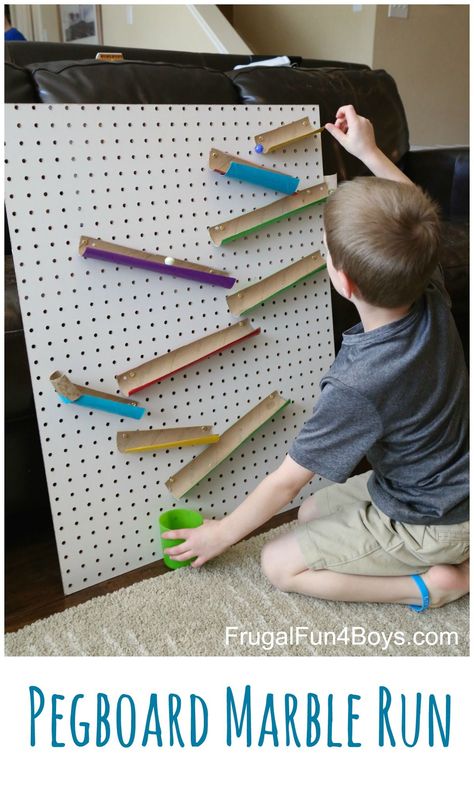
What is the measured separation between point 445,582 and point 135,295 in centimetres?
78

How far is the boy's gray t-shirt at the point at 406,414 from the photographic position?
3.59 feet

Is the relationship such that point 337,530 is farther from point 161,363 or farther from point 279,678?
point 161,363

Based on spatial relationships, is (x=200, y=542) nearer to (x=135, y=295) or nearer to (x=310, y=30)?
(x=135, y=295)

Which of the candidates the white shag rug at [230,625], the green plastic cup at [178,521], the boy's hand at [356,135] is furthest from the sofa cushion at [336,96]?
the white shag rug at [230,625]

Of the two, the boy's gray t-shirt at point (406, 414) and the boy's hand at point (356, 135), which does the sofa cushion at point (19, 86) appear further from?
the boy's gray t-shirt at point (406, 414)

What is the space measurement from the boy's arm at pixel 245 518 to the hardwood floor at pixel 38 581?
0.38 ft

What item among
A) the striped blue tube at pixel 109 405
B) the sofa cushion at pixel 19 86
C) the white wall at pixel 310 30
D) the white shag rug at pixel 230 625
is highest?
the white wall at pixel 310 30

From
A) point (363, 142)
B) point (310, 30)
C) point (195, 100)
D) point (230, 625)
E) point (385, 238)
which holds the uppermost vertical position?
point (310, 30)

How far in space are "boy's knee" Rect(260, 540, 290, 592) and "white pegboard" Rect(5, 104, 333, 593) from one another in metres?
0.21

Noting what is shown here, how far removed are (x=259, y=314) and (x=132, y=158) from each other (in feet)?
1.38

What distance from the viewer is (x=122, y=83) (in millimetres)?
1637

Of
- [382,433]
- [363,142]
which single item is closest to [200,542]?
[382,433]

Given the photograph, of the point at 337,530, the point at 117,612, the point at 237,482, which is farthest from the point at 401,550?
the point at 117,612

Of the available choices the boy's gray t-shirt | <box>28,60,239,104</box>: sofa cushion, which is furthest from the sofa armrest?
the boy's gray t-shirt
